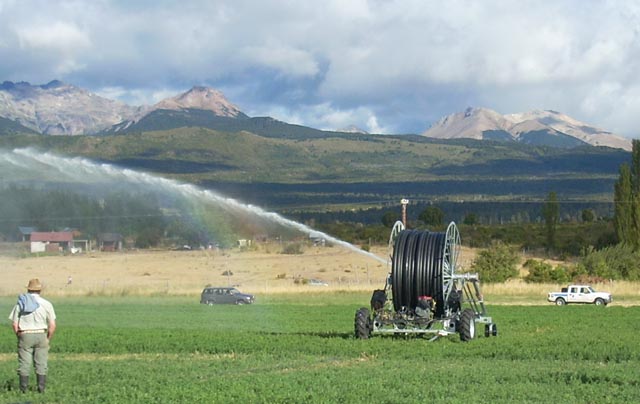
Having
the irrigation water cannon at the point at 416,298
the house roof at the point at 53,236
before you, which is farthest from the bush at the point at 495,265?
the irrigation water cannon at the point at 416,298

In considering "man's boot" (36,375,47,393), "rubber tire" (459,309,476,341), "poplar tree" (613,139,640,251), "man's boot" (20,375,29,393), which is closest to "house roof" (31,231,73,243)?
"poplar tree" (613,139,640,251)

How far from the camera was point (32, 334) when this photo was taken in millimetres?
21359

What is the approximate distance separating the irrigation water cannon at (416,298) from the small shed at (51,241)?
213 ft

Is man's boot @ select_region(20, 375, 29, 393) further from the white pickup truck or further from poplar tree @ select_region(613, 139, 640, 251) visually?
poplar tree @ select_region(613, 139, 640, 251)

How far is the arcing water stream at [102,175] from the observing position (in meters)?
42.5

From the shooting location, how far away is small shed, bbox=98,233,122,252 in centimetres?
9106

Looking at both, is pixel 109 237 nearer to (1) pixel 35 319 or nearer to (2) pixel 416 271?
(2) pixel 416 271

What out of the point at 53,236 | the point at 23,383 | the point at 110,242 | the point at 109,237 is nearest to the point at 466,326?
the point at 23,383

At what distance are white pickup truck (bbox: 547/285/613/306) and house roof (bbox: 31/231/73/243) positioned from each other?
48.3 meters

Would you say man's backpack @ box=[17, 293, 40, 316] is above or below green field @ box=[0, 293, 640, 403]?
above

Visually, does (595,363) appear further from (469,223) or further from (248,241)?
(469,223)

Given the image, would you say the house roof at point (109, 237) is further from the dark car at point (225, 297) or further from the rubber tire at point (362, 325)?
the rubber tire at point (362, 325)

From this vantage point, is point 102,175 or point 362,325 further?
point 102,175

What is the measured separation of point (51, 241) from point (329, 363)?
243 ft
